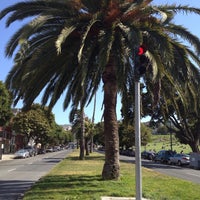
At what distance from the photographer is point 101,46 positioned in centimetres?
1452

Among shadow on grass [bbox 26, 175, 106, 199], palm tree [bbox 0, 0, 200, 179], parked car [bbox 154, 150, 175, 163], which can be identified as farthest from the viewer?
parked car [bbox 154, 150, 175, 163]

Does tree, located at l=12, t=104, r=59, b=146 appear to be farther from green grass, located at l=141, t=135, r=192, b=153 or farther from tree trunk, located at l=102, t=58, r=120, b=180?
tree trunk, located at l=102, t=58, r=120, b=180

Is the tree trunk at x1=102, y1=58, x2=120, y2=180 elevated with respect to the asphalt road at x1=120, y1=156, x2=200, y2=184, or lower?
elevated

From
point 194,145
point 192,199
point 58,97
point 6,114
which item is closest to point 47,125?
point 6,114

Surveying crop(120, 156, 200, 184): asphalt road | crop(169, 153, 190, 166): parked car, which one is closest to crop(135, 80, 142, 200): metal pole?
crop(120, 156, 200, 184): asphalt road

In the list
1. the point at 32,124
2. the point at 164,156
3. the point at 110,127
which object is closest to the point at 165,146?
the point at 32,124

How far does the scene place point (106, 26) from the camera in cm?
1575

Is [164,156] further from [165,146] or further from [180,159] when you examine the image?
[165,146]

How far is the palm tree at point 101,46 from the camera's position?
1477 cm

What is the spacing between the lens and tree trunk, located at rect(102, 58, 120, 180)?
658 inches

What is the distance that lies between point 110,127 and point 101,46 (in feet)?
13.1

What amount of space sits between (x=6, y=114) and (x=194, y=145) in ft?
72.2

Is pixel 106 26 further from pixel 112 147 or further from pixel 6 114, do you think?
pixel 6 114

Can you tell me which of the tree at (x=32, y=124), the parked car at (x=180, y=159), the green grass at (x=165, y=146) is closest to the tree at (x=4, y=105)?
the parked car at (x=180, y=159)
